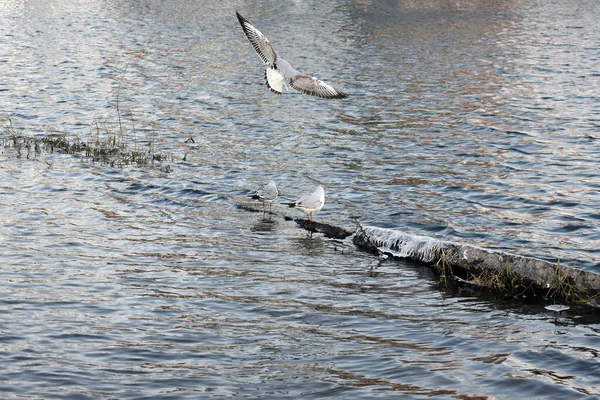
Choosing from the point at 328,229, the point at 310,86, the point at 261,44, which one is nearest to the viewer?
the point at 261,44

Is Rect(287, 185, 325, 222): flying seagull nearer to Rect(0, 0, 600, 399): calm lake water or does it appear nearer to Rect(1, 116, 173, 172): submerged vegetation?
Rect(0, 0, 600, 399): calm lake water

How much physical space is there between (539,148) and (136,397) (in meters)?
17.8

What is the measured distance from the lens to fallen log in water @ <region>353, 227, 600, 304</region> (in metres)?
11.4

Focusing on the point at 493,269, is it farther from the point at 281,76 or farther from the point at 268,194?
the point at 268,194

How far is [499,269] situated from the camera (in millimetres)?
12039

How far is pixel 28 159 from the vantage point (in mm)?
19906

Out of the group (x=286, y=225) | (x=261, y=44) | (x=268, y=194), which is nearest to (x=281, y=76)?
(x=261, y=44)

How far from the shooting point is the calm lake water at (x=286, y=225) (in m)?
9.21

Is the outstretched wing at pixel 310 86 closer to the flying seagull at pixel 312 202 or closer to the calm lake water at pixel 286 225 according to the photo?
the flying seagull at pixel 312 202

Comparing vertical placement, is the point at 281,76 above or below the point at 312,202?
above

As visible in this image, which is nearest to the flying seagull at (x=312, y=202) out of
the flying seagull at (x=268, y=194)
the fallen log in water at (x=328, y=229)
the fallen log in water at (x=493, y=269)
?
the fallen log in water at (x=328, y=229)

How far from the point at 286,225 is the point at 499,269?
510 cm

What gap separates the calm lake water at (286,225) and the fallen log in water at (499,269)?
1.19 ft

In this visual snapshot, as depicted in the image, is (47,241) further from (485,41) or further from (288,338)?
(485,41)
